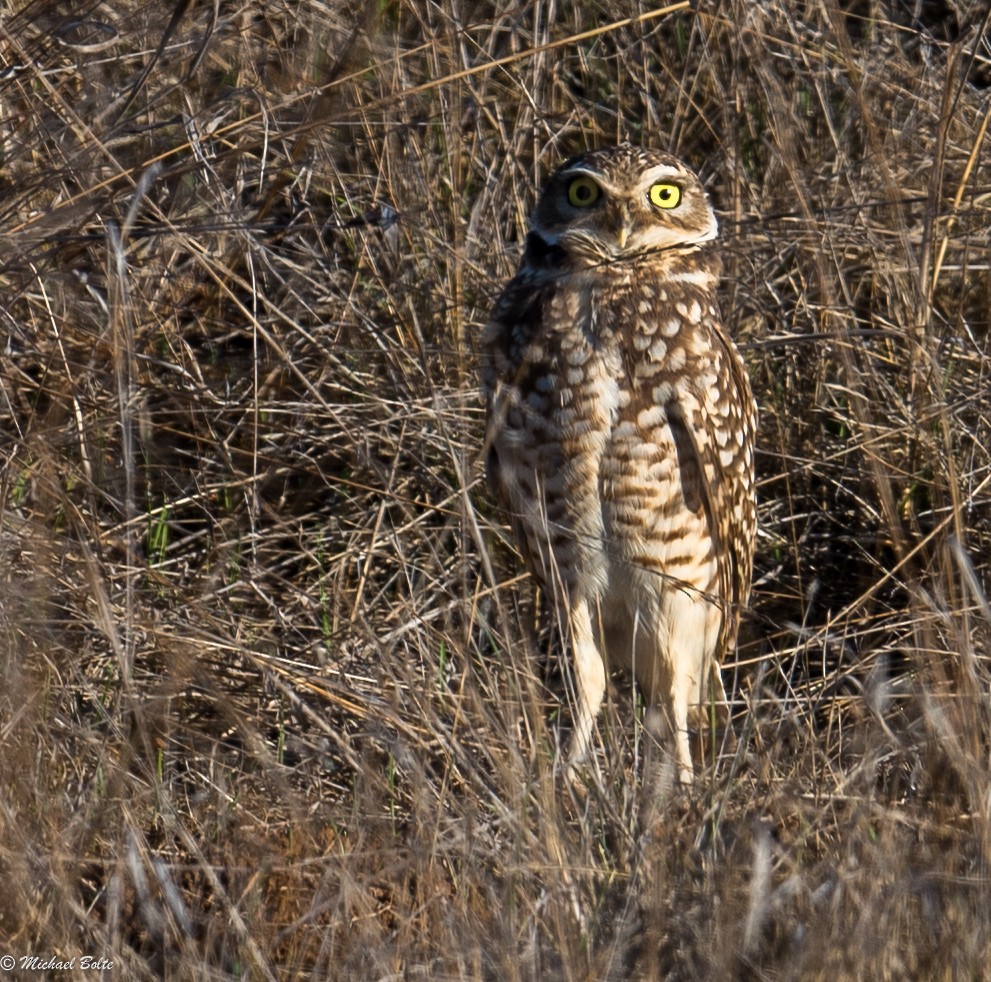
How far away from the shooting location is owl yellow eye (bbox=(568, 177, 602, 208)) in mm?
3350

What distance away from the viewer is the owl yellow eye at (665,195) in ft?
11.1

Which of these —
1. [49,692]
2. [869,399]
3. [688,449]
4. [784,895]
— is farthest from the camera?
[869,399]

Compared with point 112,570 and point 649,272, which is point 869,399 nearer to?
point 649,272

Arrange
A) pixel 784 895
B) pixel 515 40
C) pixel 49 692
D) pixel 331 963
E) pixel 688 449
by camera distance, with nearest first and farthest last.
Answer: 1. pixel 784 895
2. pixel 331 963
3. pixel 49 692
4. pixel 688 449
5. pixel 515 40

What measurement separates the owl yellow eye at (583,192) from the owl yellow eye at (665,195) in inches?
4.6

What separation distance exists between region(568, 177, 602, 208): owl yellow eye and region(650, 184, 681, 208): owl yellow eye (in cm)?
12

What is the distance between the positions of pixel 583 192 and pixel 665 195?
176 millimetres

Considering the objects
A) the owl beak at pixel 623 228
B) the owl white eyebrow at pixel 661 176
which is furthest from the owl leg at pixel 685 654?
the owl white eyebrow at pixel 661 176

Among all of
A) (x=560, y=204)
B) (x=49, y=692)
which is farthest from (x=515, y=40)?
(x=49, y=692)

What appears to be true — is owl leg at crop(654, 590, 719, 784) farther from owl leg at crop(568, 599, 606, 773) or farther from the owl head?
the owl head

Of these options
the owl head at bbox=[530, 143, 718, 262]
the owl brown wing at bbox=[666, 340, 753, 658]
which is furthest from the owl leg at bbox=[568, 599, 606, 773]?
the owl head at bbox=[530, 143, 718, 262]

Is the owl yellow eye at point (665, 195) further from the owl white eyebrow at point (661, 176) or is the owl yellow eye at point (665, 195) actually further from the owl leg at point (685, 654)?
the owl leg at point (685, 654)

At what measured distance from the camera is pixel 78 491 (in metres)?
3.59

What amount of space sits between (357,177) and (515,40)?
0.58 meters
